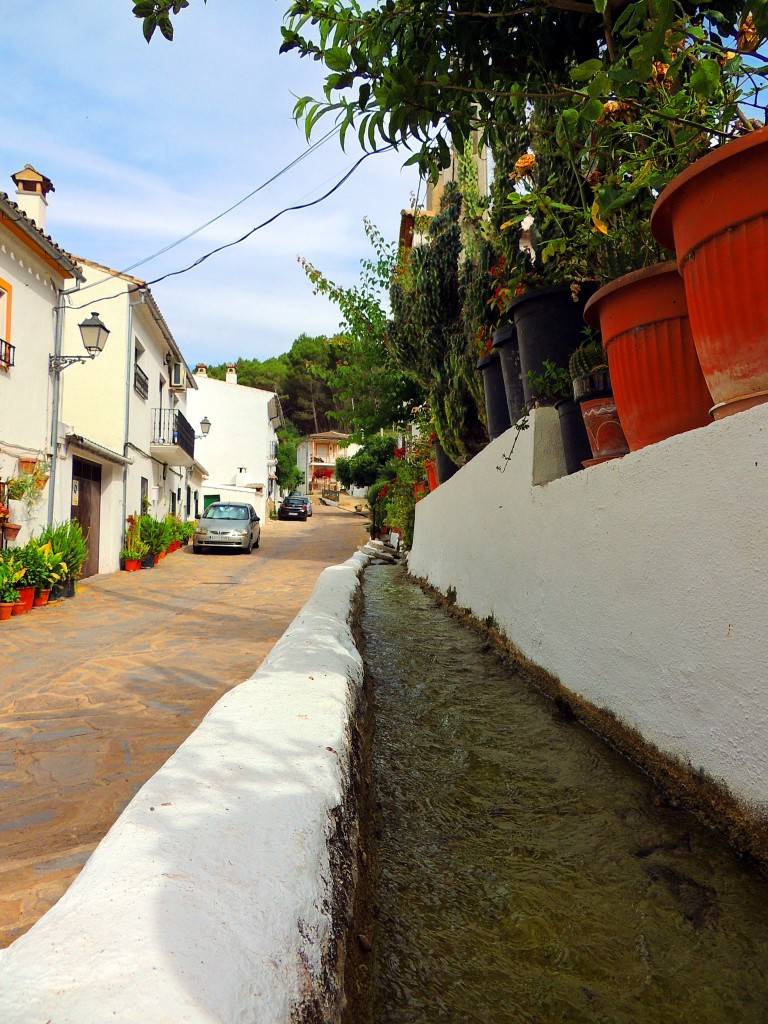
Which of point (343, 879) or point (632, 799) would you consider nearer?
point (343, 879)

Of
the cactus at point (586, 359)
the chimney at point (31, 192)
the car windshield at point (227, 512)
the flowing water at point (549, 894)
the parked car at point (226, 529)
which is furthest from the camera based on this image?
the car windshield at point (227, 512)

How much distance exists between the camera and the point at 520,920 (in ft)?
4.77

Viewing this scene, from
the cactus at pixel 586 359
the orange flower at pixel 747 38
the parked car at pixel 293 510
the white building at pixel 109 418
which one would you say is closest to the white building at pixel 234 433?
the parked car at pixel 293 510

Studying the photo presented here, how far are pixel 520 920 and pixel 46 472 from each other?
34.8 feet

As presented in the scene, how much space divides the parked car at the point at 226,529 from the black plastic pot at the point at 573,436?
16749mm

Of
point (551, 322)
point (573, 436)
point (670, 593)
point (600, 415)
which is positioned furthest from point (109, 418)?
point (670, 593)

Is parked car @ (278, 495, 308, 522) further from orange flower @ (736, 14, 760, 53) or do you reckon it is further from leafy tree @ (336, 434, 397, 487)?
orange flower @ (736, 14, 760, 53)

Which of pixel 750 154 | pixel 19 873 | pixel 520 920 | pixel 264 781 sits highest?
pixel 750 154

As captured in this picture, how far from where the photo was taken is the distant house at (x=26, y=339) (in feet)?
31.0

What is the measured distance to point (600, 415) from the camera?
2979mm

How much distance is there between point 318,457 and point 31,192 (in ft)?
161

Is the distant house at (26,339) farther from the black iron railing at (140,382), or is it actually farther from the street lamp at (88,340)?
the black iron railing at (140,382)

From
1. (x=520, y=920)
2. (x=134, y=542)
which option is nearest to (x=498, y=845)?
(x=520, y=920)

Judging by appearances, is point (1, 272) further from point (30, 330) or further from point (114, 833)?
point (114, 833)
